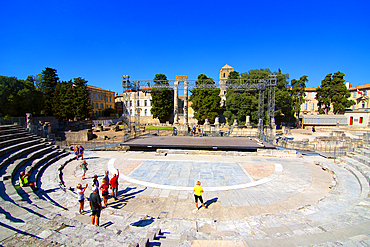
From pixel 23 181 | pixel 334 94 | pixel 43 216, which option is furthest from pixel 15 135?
pixel 334 94

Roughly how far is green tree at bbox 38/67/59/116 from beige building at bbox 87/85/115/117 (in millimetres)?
8571

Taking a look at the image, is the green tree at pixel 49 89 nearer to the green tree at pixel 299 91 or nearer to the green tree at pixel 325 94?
the green tree at pixel 299 91

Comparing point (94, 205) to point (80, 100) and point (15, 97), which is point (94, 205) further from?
point (80, 100)

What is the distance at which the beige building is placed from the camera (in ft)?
176

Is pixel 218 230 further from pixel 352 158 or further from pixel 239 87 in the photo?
pixel 239 87

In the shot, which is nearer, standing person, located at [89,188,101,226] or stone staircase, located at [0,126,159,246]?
stone staircase, located at [0,126,159,246]

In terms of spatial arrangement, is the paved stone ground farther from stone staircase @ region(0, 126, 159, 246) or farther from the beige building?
the beige building

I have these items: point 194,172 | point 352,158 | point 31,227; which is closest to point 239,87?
point 352,158

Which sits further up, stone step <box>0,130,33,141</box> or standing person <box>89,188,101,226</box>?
stone step <box>0,130,33,141</box>

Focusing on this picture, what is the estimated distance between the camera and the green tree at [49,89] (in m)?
40.1

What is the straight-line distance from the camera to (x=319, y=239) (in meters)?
5.00

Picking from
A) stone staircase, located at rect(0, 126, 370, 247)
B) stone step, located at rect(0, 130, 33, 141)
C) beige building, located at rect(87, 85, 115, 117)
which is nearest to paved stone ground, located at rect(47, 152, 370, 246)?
stone staircase, located at rect(0, 126, 370, 247)

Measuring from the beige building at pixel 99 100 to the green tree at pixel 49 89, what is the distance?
857 cm

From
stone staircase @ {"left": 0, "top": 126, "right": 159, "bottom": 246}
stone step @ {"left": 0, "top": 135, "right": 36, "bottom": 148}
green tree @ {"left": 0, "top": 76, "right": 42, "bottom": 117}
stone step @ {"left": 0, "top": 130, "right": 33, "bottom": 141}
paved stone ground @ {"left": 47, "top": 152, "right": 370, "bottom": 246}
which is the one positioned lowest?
paved stone ground @ {"left": 47, "top": 152, "right": 370, "bottom": 246}
